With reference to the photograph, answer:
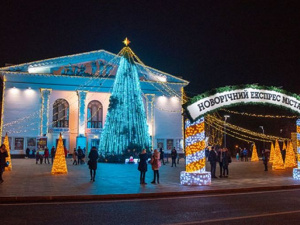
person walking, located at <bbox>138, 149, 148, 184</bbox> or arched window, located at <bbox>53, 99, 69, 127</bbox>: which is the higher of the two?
arched window, located at <bbox>53, 99, 69, 127</bbox>

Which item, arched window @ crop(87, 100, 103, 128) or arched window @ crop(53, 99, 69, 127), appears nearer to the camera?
arched window @ crop(53, 99, 69, 127)

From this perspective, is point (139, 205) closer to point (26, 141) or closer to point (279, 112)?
point (26, 141)

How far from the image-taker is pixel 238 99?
15375mm

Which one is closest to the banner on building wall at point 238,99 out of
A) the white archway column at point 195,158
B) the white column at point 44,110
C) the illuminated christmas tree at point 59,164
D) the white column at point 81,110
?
the white archway column at point 195,158

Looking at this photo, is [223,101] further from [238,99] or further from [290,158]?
[290,158]

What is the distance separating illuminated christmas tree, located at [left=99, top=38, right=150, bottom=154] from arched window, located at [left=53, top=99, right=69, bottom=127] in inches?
779

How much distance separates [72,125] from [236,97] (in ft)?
117

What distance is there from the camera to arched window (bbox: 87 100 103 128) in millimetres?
48656

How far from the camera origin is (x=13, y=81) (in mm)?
44969

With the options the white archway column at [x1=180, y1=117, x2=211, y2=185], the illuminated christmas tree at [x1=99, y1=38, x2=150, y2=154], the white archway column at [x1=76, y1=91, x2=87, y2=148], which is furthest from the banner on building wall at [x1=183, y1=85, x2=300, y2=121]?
the white archway column at [x1=76, y1=91, x2=87, y2=148]

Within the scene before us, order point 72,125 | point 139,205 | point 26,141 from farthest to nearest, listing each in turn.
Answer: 1. point 72,125
2. point 26,141
3. point 139,205

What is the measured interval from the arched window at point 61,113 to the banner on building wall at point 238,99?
3522cm

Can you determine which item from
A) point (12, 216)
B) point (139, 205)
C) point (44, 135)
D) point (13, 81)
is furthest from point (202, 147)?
point (13, 81)

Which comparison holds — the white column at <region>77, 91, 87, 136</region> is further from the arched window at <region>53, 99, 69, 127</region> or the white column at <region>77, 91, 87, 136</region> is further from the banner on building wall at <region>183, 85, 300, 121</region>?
the banner on building wall at <region>183, 85, 300, 121</region>
